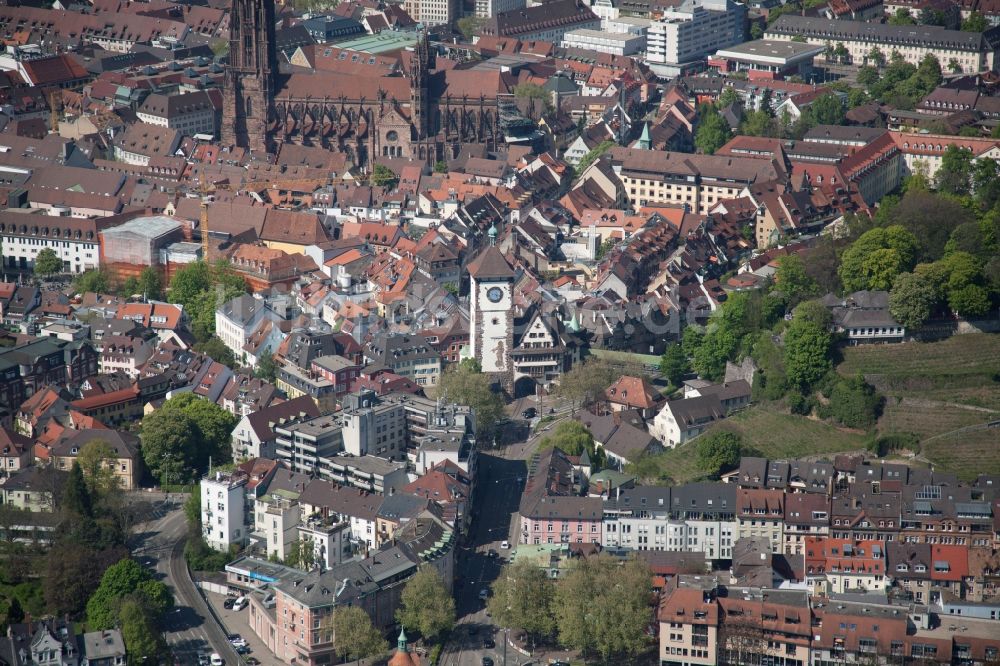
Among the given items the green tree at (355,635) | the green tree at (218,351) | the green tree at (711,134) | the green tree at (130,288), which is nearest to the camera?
the green tree at (355,635)

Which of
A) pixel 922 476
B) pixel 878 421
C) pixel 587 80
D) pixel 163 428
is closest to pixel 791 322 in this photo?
pixel 878 421

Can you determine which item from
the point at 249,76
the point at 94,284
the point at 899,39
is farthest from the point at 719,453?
the point at 899,39

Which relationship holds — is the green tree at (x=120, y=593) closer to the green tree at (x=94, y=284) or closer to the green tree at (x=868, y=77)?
the green tree at (x=94, y=284)

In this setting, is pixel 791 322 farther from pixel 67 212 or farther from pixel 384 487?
pixel 67 212

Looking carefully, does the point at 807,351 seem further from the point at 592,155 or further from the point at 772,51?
the point at 772,51

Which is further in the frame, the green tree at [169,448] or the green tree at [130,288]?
the green tree at [130,288]

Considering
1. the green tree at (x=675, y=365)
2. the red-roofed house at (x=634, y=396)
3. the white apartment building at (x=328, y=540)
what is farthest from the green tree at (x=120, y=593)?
the green tree at (x=675, y=365)

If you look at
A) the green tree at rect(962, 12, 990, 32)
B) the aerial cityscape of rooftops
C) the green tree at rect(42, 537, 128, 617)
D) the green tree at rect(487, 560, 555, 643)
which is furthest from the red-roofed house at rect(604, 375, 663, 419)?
the green tree at rect(962, 12, 990, 32)
